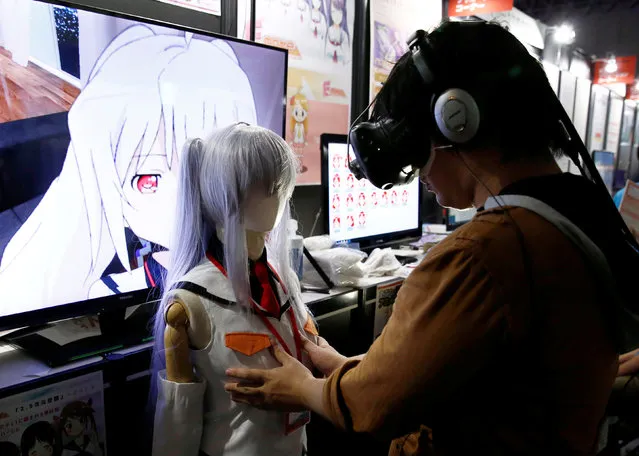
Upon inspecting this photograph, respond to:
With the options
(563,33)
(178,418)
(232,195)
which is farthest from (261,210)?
(563,33)

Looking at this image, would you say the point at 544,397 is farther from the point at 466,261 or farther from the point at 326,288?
the point at 326,288

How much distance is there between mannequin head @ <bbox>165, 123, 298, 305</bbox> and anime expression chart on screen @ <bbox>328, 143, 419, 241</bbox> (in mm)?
1075

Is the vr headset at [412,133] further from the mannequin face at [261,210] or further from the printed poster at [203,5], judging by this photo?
the printed poster at [203,5]

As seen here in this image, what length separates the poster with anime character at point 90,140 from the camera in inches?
49.2

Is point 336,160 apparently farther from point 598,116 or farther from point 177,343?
point 598,116

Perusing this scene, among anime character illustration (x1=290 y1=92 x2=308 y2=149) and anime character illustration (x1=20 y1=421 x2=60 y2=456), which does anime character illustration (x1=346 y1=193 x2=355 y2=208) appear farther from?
anime character illustration (x1=20 y1=421 x2=60 y2=456)

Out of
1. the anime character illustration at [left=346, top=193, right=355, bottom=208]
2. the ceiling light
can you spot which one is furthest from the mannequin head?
the ceiling light

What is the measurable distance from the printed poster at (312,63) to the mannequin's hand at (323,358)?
60.0 inches

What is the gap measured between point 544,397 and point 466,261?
9.8 inches

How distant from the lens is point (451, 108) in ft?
2.60

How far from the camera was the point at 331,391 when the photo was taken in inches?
33.6

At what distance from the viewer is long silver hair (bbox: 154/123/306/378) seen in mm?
1122

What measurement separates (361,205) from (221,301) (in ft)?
4.70

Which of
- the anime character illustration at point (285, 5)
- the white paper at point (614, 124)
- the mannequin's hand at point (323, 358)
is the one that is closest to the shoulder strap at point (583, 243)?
the mannequin's hand at point (323, 358)
